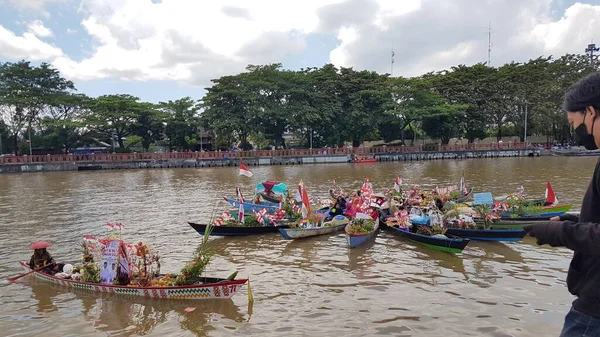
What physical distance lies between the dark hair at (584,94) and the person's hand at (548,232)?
85 centimetres

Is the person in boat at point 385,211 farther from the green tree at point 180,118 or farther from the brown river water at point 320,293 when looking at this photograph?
the green tree at point 180,118

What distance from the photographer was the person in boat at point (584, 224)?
2686 millimetres

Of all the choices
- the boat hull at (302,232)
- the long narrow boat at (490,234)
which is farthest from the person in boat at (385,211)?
the long narrow boat at (490,234)

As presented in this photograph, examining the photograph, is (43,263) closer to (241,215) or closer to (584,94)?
(241,215)

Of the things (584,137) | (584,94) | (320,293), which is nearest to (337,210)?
(320,293)

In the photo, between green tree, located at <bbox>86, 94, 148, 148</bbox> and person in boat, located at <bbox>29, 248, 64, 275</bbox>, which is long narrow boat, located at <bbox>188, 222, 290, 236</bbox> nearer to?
person in boat, located at <bbox>29, 248, 64, 275</bbox>

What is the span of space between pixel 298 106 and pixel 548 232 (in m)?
62.8

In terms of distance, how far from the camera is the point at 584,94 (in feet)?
9.17

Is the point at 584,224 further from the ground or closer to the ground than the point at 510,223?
further from the ground

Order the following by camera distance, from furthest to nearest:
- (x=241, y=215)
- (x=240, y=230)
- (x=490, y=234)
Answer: (x=241, y=215) < (x=240, y=230) < (x=490, y=234)

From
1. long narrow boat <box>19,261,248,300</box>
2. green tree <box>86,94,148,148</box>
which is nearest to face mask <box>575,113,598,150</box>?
long narrow boat <box>19,261,248,300</box>

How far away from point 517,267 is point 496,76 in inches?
2486

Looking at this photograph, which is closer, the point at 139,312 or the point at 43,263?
the point at 139,312

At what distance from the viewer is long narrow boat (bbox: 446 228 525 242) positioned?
13859 millimetres
